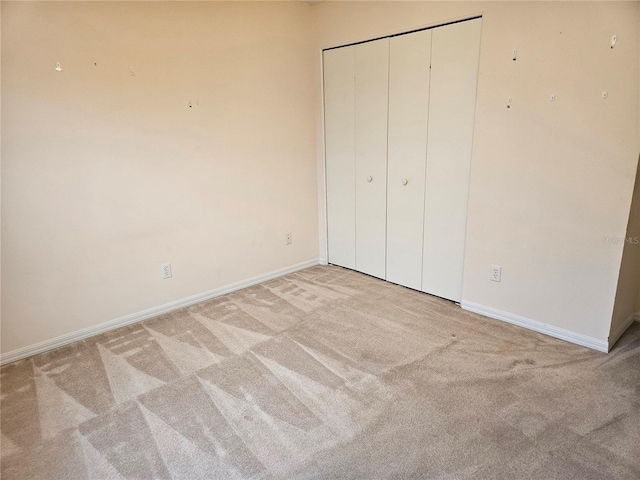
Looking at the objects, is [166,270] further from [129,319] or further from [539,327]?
[539,327]

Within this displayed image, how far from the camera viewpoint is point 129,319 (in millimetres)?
2607

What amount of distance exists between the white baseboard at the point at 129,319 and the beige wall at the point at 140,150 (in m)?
0.04

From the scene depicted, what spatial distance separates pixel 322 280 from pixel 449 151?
1.55m

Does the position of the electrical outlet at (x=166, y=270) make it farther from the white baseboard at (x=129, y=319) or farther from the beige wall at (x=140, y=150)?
the white baseboard at (x=129, y=319)

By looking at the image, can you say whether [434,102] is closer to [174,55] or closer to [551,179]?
[551,179]

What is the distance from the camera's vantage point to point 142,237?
102 inches

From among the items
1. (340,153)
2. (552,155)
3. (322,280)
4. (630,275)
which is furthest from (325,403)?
(340,153)

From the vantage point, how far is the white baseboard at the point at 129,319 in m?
2.23

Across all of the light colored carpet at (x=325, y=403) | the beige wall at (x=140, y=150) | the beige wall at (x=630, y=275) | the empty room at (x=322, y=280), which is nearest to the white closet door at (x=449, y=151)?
the empty room at (x=322, y=280)

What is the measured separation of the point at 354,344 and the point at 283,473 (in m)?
0.97

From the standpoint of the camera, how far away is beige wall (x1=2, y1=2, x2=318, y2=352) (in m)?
2.09

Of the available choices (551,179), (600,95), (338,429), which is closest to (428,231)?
(551,179)

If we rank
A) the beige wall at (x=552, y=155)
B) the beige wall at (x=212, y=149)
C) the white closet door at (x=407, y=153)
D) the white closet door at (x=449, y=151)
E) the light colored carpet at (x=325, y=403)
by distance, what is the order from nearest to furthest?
the light colored carpet at (x=325, y=403) < the beige wall at (x=552, y=155) < the beige wall at (x=212, y=149) < the white closet door at (x=449, y=151) < the white closet door at (x=407, y=153)

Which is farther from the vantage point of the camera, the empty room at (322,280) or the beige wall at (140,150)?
the beige wall at (140,150)
